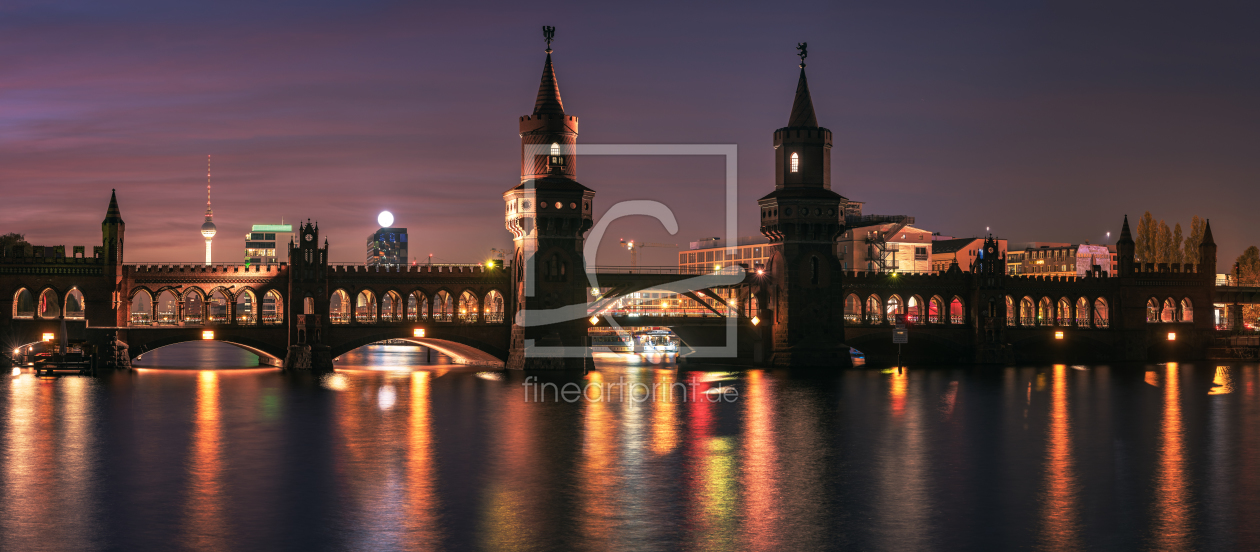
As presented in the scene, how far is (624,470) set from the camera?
1532 inches

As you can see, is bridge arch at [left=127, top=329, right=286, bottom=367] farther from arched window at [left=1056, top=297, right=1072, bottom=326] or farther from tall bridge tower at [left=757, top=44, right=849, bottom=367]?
Result: arched window at [left=1056, top=297, right=1072, bottom=326]

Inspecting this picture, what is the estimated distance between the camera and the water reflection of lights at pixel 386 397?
64062 millimetres

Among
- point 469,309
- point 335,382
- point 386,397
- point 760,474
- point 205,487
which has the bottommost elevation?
point 760,474

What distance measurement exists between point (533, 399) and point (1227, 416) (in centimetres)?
4044

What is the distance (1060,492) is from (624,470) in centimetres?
1499

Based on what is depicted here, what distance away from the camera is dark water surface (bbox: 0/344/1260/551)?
93.5 feet

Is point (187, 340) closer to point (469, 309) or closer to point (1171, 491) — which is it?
point (1171, 491)

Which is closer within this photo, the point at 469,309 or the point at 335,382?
the point at 335,382

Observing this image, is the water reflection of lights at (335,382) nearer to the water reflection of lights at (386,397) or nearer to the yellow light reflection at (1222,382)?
the water reflection of lights at (386,397)

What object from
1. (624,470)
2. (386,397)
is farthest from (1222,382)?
(624,470)

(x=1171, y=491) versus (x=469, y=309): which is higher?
(x=469, y=309)

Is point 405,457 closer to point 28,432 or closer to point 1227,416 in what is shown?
point 28,432

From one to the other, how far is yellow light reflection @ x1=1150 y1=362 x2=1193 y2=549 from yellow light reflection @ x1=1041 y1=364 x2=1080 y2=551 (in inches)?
85.7

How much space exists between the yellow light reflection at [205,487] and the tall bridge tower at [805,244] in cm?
5497
